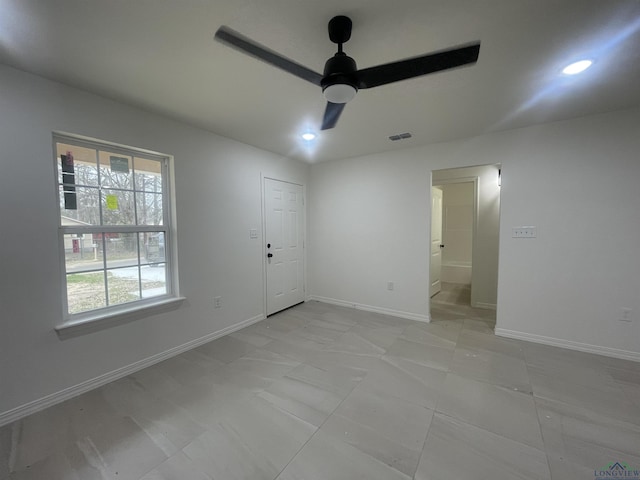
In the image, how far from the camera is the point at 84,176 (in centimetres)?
219

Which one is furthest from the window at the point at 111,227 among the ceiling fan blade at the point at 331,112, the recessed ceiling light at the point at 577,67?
the recessed ceiling light at the point at 577,67

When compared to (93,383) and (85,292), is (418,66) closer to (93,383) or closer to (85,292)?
(85,292)

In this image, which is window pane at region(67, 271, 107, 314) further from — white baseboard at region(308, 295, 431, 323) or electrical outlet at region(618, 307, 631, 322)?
electrical outlet at region(618, 307, 631, 322)

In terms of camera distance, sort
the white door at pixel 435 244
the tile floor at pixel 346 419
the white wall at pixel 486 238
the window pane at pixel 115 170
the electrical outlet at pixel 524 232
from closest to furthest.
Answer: the tile floor at pixel 346 419
the window pane at pixel 115 170
the electrical outlet at pixel 524 232
the white wall at pixel 486 238
the white door at pixel 435 244

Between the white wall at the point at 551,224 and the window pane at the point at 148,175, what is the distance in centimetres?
275

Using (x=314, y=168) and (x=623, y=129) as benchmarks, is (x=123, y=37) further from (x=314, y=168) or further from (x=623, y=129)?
(x=623, y=129)

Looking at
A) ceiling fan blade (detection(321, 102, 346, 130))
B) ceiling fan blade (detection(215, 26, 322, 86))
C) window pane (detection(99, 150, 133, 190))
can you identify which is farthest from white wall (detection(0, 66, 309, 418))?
ceiling fan blade (detection(215, 26, 322, 86))

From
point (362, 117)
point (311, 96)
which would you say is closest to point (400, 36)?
point (311, 96)

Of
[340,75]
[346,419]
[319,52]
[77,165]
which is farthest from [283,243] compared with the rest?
[340,75]

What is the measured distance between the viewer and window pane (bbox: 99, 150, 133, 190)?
90.3 inches

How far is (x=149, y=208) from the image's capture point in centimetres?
262

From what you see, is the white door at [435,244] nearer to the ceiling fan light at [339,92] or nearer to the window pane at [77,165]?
the ceiling fan light at [339,92]

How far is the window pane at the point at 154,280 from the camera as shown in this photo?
259 cm

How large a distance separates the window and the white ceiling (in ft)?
1.82
